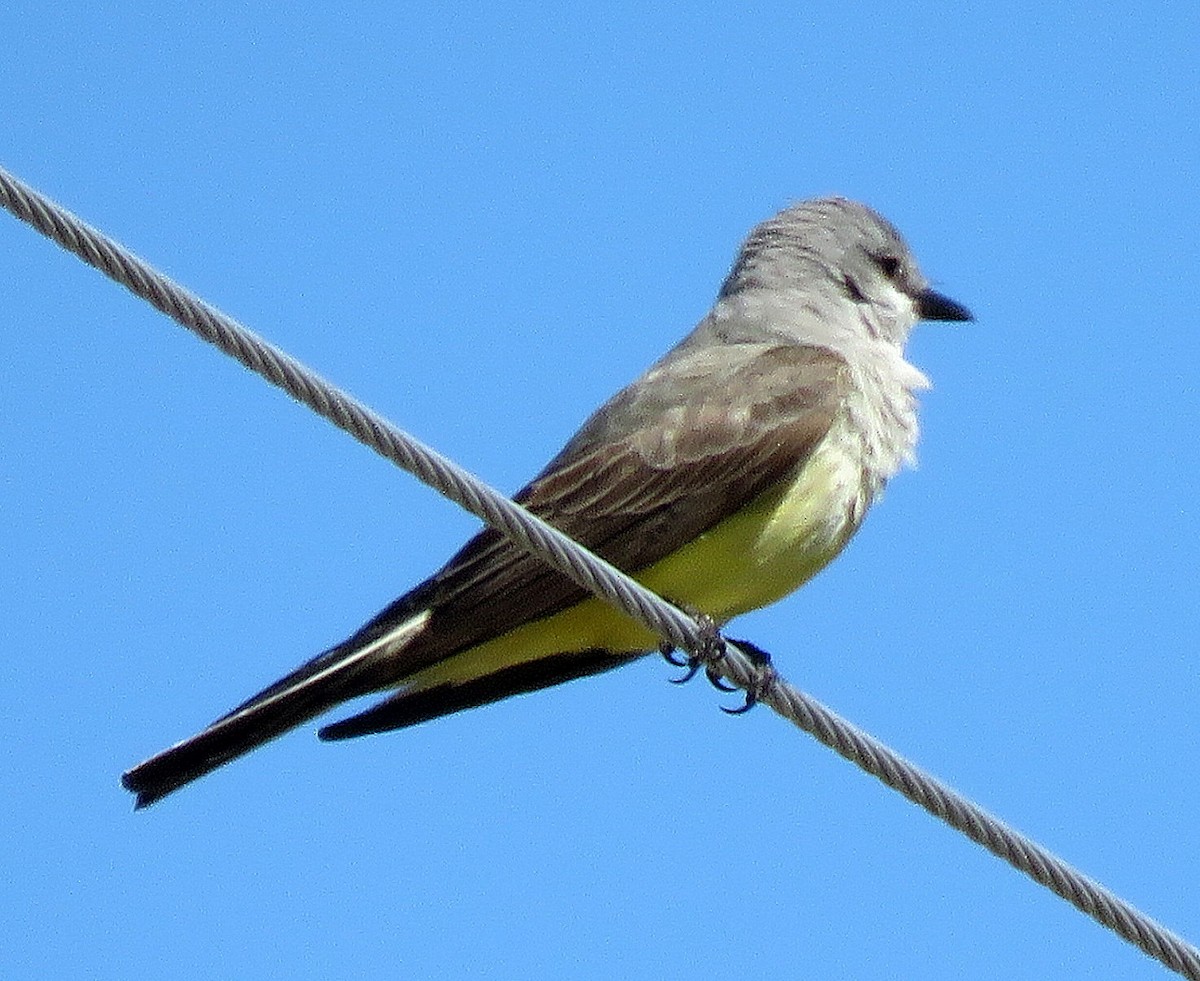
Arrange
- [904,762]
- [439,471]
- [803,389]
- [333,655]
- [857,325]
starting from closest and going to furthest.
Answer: [439,471], [904,762], [333,655], [803,389], [857,325]

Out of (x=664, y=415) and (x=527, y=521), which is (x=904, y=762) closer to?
(x=527, y=521)

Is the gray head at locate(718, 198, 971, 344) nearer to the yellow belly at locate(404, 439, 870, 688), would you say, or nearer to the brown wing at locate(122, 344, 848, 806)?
the brown wing at locate(122, 344, 848, 806)

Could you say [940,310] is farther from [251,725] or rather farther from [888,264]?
[251,725]

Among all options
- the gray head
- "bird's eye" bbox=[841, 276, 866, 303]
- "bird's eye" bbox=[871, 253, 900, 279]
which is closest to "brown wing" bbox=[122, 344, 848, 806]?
the gray head

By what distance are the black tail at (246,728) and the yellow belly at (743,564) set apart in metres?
0.39

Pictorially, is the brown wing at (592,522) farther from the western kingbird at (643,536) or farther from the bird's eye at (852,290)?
the bird's eye at (852,290)

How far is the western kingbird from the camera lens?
5691 mm

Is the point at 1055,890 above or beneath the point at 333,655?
beneath

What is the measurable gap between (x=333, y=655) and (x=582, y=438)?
1.17 m

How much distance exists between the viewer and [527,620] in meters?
5.71

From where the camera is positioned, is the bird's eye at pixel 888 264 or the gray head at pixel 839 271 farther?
the bird's eye at pixel 888 264

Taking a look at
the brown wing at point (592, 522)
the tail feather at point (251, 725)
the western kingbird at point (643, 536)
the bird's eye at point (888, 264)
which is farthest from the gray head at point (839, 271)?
the tail feather at point (251, 725)

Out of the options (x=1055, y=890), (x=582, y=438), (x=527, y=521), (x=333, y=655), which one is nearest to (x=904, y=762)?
(x=1055, y=890)

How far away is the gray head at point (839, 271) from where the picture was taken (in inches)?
282
